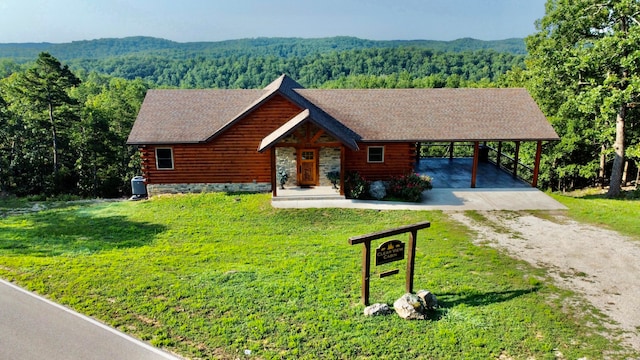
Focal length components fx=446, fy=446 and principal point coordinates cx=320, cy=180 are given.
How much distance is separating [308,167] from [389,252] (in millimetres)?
10431

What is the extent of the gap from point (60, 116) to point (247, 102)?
20562 mm

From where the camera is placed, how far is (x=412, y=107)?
72.9ft

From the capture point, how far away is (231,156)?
67.1 ft

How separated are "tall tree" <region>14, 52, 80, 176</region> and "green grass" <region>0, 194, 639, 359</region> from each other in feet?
65.1

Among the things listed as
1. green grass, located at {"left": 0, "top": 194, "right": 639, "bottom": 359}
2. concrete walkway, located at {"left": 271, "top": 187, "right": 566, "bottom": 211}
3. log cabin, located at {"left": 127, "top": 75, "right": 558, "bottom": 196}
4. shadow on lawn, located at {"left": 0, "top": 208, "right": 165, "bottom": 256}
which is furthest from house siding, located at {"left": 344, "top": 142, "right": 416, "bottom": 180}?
shadow on lawn, located at {"left": 0, "top": 208, "right": 165, "bottom": 256}

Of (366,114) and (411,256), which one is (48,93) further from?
(411,256)

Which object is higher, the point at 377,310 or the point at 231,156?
the point at 231,156

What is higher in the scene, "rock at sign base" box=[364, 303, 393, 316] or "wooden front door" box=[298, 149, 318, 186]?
"wooden front door" box=[298, 149, 318, 186]

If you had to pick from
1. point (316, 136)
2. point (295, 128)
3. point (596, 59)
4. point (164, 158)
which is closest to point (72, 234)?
point (164, 158)

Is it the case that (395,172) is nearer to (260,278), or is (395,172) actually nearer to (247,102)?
(247,102)

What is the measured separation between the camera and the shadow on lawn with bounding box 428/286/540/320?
9.99 meters

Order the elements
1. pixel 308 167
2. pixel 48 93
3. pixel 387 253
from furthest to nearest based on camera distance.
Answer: pixel 48 93 < pixel 308 167 < pixel 387 253

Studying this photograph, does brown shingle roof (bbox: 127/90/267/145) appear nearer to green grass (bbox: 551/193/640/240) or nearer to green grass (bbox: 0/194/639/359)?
green grass (bbox: 0/194/639/359)

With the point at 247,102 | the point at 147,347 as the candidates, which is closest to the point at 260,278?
the point at 147,347
